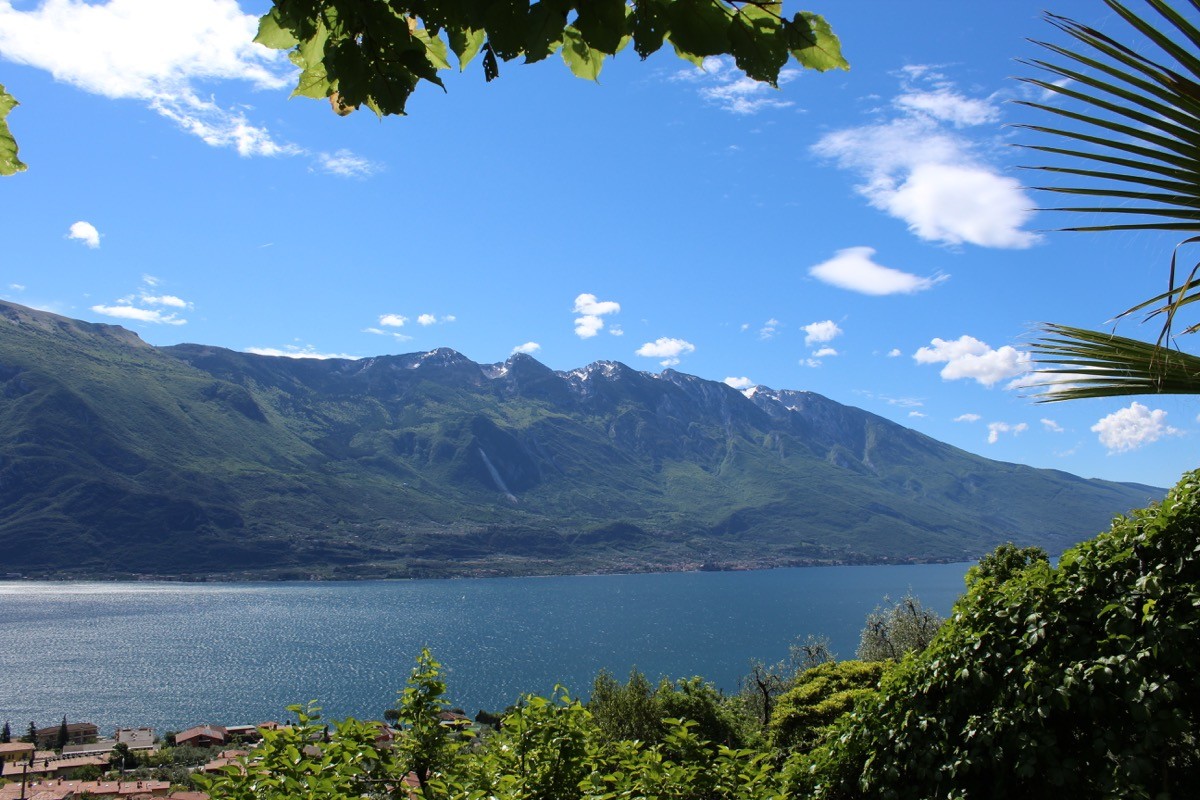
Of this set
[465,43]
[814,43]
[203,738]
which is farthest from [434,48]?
[203,738]

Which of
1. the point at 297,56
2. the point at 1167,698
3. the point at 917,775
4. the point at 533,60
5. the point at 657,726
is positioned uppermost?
the point at 297,56

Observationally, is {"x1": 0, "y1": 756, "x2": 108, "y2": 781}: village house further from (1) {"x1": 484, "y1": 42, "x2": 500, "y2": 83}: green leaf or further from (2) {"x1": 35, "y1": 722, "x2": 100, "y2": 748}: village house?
(1) {"x1": 484, "y1": 42, "x2": 500, "y2": 83}: green leaf

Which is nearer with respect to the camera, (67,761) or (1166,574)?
(1166,574)

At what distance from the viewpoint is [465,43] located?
192 cm

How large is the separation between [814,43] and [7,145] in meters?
2.25

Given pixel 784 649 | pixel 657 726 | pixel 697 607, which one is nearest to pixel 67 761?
pixel 657 726

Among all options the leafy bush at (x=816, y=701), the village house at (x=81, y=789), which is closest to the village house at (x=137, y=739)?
the village house at (x=81, y=789)

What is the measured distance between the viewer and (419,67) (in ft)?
6.42

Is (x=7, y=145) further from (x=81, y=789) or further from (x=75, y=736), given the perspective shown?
(x=75, y=736)

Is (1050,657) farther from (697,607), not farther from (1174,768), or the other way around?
(697,607)

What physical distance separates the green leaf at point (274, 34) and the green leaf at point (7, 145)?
779 millimetres

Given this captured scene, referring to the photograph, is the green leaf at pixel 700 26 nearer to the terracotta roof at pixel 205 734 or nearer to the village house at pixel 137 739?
Result: the terracotta roof at pixel 205 734

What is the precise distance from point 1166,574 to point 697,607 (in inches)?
6375

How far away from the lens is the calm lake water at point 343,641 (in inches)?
3221
